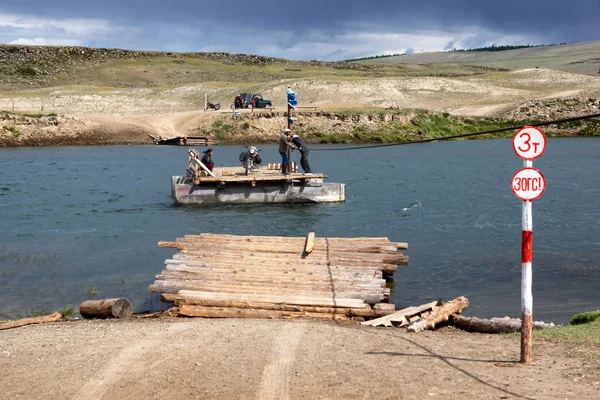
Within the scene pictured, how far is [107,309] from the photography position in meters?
13.7

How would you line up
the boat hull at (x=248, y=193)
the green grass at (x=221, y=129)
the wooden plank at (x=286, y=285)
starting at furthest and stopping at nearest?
the green grass at (x=221, y=129) → the boat hull at (x=248, y=193) → the wooden plank at (x=286, y=285)

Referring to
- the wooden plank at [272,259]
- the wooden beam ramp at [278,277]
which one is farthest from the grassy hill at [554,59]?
the wooden plank at [272,259]

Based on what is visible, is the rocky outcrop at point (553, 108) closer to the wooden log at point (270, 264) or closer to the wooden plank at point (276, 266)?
the wooden log at point (270, 264)

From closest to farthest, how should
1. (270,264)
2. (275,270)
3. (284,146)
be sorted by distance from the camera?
(275,270)
(270,264)
(284,146)

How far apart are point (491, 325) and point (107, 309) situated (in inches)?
261

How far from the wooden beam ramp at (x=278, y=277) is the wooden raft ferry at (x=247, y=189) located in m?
12.3

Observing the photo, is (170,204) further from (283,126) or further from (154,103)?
(154,103)

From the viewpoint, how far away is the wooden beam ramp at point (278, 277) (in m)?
13.5

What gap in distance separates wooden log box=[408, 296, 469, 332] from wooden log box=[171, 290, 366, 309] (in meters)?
1.17

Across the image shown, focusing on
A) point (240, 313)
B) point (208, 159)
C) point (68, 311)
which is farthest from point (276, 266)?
point (208, 159)

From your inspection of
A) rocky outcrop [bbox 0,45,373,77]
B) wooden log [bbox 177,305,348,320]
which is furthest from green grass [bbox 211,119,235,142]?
rocky outcrop [bbox 0,45,373,77]

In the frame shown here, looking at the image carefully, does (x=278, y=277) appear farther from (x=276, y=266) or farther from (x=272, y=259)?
(x=272, y=259)

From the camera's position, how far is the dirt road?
8742 mm

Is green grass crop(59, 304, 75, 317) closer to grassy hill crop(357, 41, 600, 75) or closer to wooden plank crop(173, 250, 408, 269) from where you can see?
wooden plank crop(173, 250, 408, 269)
